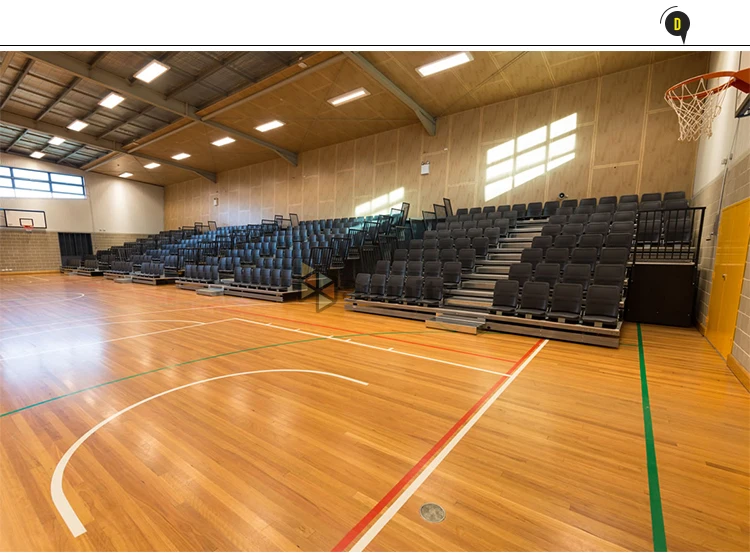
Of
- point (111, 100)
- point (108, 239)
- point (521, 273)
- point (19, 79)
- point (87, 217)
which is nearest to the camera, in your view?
point (521, 273)

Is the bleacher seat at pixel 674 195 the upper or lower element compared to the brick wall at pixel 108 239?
upper

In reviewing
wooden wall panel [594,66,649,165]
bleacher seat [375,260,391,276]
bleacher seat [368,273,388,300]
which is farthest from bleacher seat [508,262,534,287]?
wooden wall panel [594,66,649,165]

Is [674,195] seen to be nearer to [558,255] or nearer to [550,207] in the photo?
[550,207]

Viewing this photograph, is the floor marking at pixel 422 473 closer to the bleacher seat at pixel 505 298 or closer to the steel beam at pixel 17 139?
the bleacher seat at pixel 505 298

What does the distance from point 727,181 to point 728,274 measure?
147 centimetres

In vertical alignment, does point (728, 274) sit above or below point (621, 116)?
below

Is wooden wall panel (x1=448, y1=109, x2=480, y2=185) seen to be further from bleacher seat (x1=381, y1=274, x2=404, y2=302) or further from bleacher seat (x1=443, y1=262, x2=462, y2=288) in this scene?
bleacher seat (x1=381, y1=274, x2=404, y2=302)

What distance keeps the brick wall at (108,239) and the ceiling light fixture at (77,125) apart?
6.06 metres

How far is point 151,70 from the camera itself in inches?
277

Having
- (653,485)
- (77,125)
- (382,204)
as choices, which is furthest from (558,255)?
(77,125)

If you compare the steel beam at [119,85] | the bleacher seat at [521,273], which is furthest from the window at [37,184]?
the bleacher seat at [521,273]

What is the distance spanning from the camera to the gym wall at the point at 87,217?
13.0 metres

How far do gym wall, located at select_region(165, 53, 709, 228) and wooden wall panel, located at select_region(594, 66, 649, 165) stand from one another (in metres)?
0.02
